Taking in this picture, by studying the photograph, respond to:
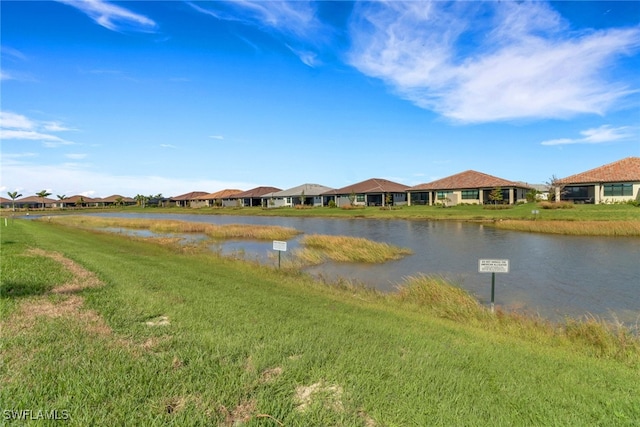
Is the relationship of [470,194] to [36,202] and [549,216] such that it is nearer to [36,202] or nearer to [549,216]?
[549,216]

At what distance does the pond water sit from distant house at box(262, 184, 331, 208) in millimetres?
50954

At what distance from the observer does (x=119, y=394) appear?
12.0 feet

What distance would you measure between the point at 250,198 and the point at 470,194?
58515 mm

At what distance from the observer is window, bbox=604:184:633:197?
42.2 meters

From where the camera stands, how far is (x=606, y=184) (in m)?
43.8

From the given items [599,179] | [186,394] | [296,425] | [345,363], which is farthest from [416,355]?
[599,179]

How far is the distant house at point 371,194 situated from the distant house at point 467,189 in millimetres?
3643

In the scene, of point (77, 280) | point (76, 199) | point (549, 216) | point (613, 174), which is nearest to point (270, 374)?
point (77, 280)

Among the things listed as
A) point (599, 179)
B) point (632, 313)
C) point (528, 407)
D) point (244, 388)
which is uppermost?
point (599, 179)

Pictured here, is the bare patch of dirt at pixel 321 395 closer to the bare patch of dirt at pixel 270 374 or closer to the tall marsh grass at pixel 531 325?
the bare patch of dirt at pixel 270 374

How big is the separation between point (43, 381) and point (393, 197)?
65244 mm

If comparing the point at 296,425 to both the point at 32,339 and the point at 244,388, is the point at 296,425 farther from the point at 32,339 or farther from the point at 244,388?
the point at 32,339

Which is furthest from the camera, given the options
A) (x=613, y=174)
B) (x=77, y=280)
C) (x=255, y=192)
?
(x=255, y=192)

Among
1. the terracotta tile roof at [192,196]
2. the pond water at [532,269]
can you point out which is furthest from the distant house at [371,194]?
the terracotta tile roof at [192,196]
